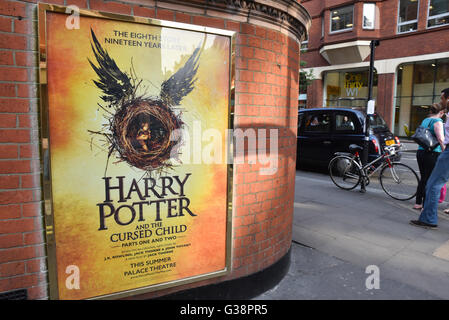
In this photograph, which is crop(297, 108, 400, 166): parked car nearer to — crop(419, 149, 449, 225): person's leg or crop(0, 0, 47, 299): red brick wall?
crop(419, 149, 449, 225): person's leg

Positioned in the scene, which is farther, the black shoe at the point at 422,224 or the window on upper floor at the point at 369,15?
the window on upper floor at the point at 369,15

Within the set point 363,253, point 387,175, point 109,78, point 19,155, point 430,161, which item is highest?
point 109,78

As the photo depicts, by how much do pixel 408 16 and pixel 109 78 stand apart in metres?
22.2

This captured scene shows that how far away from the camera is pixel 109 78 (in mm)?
2029

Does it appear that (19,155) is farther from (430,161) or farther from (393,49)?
(393,49)

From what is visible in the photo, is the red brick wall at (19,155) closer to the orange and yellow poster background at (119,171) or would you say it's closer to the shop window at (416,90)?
the orange and yellow poster background at (119,171)

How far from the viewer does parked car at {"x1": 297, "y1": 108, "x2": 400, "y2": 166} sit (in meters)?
7.96

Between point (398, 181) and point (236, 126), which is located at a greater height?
point (236, 126)

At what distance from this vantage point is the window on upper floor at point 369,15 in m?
19.8

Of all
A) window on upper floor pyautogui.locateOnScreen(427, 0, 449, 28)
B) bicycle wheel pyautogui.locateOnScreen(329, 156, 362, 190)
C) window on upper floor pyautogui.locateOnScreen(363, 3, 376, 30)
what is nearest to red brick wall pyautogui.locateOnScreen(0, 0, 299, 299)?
bicycle wheel pyautogui.locateOnScreen(329, 156, 362, 190)

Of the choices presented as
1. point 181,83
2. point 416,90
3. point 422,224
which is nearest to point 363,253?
point 422,224

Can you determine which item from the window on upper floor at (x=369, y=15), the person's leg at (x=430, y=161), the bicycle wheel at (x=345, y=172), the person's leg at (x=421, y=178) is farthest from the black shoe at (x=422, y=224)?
the window on upper floor at (x=369, y=15)

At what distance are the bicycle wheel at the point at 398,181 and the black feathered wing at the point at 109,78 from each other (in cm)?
555

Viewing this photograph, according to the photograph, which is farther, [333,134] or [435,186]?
[333,134]
